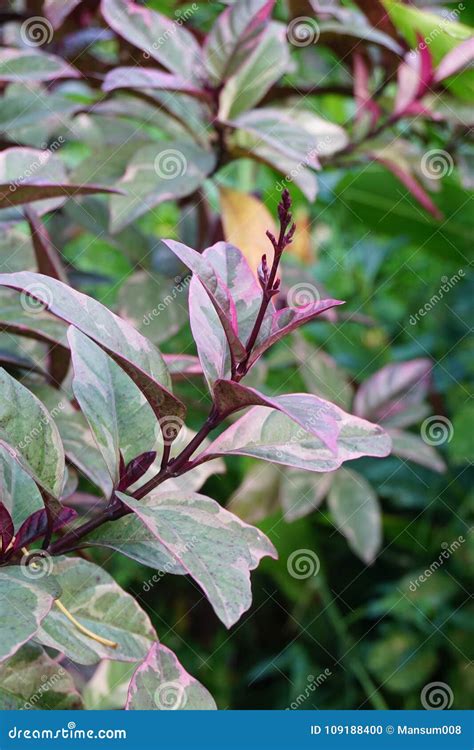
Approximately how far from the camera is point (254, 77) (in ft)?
3.17

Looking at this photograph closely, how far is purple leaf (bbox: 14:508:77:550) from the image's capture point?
0.55 meters

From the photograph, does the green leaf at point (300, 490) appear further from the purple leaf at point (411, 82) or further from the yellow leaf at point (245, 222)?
the purple leaf at point (411, 82)

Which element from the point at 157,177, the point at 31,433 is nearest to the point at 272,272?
the point at 31,433

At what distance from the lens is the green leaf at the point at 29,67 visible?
0.86m

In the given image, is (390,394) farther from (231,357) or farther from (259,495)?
(231,357)

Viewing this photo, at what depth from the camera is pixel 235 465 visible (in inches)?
65.4

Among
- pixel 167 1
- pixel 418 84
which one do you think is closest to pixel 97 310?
pixel 418 84

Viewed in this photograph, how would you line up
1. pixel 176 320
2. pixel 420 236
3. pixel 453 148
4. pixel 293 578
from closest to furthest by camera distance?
pixel 176 320
pixel 453 148
pixel 293 578
pixel 420 236

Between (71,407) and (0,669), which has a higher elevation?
(71,407)

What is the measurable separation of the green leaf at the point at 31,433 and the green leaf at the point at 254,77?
1.69 feet

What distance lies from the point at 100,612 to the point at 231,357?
0.23 meters

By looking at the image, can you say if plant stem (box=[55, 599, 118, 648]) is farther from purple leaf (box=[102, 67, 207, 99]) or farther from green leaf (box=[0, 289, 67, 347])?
purple leaf (box=[102, 67, 207, 99])

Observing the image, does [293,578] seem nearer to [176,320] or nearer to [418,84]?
[176,320]

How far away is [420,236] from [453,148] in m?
0.48
